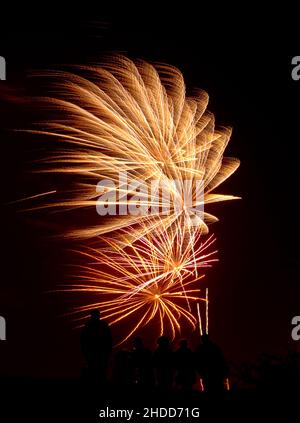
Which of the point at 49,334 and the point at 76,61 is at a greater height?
the point at 76,61

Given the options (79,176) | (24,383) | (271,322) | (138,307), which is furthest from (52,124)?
(24,383)

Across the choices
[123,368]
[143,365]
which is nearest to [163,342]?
[143,365]

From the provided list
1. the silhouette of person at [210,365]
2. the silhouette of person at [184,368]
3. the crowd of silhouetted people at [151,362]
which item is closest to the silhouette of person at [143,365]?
the crowd of silhouetted people at [151,362]

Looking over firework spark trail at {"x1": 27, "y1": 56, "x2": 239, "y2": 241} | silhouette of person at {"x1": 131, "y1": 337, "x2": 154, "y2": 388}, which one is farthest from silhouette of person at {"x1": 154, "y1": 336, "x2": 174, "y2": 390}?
firework spark trail at {"x1": 27, "y1": 56, "x2": 239, "y2": 241}

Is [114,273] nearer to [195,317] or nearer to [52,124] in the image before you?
[195,317]

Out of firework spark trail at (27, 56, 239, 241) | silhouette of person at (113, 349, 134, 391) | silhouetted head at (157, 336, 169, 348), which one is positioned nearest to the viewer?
silhouette of person at (113, 349, 134, 391)

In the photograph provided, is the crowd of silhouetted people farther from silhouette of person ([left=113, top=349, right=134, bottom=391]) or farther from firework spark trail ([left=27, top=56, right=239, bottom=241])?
firework spark trail ([left=27, top=56, right=239, bottom=241])

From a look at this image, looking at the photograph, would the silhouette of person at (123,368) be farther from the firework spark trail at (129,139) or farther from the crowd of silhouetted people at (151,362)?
the firework spark trail at (129,139)
